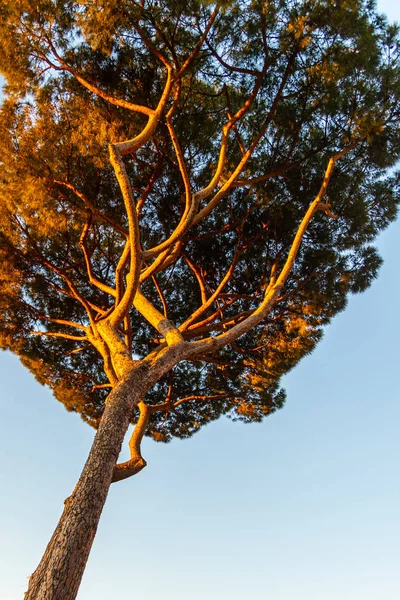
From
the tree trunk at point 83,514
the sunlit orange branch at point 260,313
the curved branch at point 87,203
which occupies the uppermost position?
the curved branch at point 87,203

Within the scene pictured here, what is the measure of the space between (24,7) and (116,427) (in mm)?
4587

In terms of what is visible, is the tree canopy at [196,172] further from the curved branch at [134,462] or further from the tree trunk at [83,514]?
the tree trunk at [83,514]

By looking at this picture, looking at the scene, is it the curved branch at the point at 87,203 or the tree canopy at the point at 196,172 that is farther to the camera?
the curved branch at the point at 87,203

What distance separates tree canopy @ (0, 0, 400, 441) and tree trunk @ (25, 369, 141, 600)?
91 centimetres

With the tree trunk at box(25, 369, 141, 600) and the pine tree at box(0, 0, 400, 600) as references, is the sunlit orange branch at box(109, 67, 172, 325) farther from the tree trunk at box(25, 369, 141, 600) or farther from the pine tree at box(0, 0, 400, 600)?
the tree trunk at box(25, 369, 141, 600)

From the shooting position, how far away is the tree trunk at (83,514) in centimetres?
263

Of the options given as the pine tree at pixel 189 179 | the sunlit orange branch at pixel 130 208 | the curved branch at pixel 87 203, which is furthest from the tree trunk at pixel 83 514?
the curved branch at pixel 87 203

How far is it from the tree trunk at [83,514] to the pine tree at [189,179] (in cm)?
6

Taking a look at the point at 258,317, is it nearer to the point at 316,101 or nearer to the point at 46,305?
the point at 316,101

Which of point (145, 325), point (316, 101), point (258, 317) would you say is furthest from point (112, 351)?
point (316, 101)

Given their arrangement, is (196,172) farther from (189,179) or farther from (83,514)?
(83,514)

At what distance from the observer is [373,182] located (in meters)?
6.23

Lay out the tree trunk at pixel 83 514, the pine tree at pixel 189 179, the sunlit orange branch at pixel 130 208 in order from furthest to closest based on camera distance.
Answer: the pine tree at pixel 189 179 < the sunlit orange branch at pixel 130 208 < the tree trunk at pixel 83 514

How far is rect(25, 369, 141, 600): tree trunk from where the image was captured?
263cm
